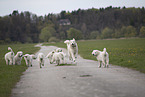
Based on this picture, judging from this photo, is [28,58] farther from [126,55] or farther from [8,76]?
[126,55]

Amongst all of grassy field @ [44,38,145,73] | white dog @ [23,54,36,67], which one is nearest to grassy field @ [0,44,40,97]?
white dog @ [23,54,36,67]

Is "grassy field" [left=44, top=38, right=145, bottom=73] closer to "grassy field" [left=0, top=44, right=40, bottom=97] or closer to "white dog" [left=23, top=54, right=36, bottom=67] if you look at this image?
"white dog" [left=23, top=54, right=36, bottom=67]

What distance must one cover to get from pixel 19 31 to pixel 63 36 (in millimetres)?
31321

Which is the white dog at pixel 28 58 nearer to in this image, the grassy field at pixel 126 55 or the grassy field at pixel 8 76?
the grassy field at pixel 8 76

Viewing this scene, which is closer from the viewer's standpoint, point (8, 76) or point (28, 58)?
point (8, 76)

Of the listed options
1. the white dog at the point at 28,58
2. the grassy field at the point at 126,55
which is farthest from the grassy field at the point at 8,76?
the grassy field at the point at 126,55

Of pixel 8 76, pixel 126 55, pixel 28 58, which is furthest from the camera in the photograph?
pixel 126 55

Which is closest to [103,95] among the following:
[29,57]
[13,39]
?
[29,57]

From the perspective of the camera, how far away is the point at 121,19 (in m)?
200

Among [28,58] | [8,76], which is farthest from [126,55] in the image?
[8,76]

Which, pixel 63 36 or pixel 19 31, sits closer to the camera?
pixel 19 31

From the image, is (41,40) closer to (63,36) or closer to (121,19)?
(63,36)

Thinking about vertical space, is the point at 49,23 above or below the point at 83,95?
above

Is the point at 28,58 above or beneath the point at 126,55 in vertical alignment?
above
